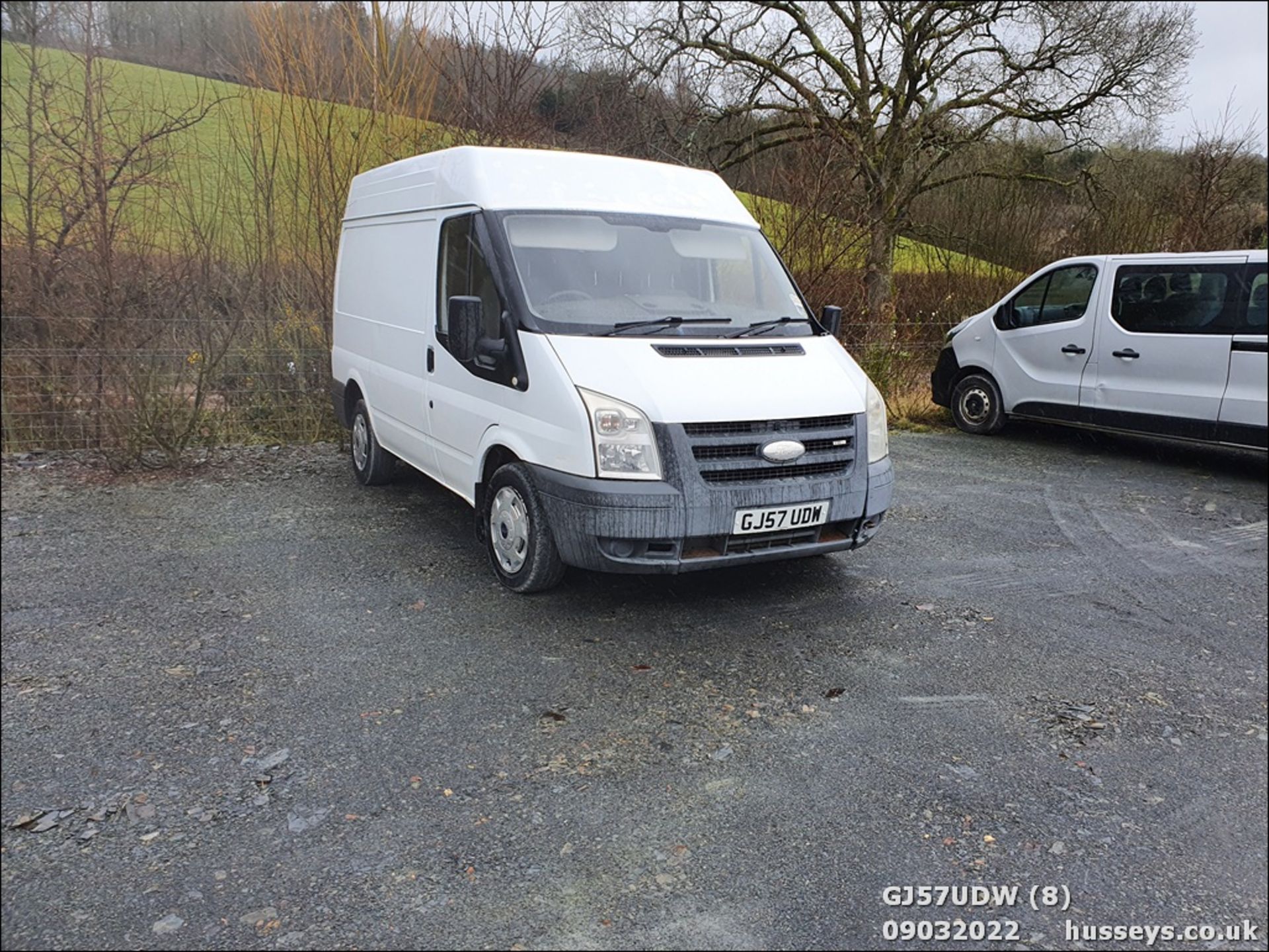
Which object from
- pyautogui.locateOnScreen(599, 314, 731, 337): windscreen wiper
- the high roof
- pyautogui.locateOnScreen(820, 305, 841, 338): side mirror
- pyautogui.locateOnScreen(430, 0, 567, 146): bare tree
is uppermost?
pyautogui.locateOnScreen(430, 0, 567, 146): bare tree

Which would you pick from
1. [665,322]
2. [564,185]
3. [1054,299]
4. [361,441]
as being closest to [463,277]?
[564,185]

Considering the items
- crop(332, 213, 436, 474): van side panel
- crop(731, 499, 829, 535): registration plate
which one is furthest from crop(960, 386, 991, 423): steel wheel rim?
crop(332, 213, 436, 474): van side panel

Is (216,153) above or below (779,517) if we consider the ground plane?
above

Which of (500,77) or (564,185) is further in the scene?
(500,77)

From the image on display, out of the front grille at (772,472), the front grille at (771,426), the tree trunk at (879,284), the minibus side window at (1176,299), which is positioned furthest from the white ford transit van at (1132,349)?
the front grille at (772,472)

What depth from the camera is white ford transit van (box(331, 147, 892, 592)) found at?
4.10m

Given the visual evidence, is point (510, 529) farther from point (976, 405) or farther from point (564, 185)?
point (976, 405)

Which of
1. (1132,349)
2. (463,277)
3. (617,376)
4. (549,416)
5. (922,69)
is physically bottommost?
(549,416)

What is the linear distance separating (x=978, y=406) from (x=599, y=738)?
7748 mm

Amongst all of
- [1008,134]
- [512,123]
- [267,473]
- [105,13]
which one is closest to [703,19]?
[1008,134]

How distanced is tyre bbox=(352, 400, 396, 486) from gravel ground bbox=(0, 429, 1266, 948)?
1.15 metres

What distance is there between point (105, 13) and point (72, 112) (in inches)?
189

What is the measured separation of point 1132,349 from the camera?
8016 mm

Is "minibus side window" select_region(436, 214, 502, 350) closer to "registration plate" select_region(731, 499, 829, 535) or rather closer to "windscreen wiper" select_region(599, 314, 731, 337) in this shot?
"windscreen wiper" select_region(599, 314, 731, 337)
